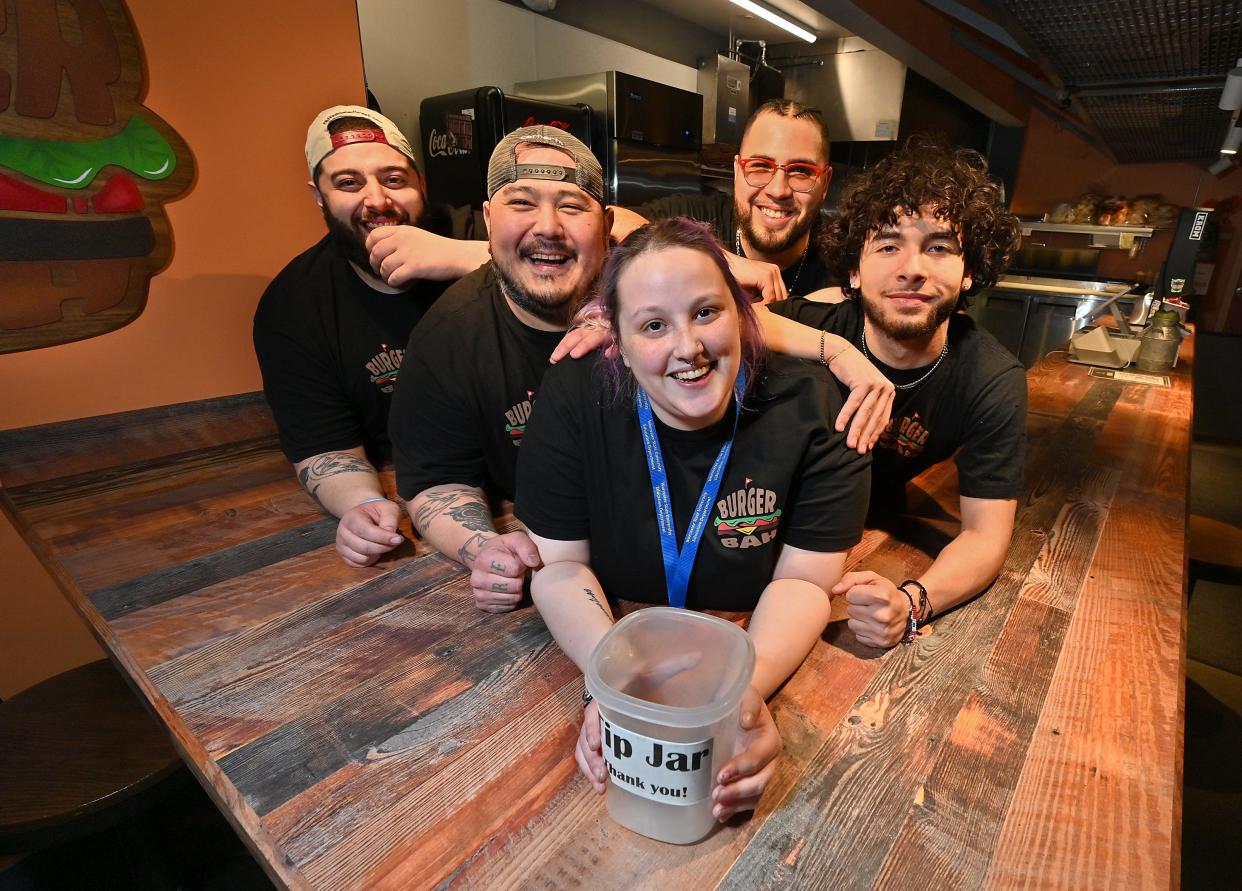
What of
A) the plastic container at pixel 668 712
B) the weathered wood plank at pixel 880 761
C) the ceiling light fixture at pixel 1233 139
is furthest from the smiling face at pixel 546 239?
the ceiling light fixture at pixel 1233 139

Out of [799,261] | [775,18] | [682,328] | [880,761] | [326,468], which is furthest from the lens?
[775,18]

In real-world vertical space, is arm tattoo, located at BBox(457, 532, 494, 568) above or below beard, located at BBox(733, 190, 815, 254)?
below

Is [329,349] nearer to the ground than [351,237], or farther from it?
nearer to the ground

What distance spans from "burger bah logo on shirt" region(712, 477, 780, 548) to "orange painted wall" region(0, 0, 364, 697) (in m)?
1.79

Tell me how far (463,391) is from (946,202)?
3.62 feet

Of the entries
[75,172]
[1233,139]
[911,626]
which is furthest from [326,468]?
[1233,139]

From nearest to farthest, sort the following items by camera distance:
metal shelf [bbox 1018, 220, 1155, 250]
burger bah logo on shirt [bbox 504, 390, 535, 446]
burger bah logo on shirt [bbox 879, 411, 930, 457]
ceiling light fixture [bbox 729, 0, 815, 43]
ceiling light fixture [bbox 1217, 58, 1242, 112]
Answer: burger bah logo on shirt [bbox 879, 411, 930, 457]
burger bah logo on shirt [bbox 504, 390, 535, 446]
ceiling light fixture [bbox 1217, 58, 1242, 112]
ceiling light fixture [bbox 729, 0, 815, 43]
metal shelf [bbox 1018, 220, 1155, 250]

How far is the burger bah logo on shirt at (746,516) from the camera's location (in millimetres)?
1118

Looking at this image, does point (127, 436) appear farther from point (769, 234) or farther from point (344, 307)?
point (769, 234)

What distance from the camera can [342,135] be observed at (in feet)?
5.87

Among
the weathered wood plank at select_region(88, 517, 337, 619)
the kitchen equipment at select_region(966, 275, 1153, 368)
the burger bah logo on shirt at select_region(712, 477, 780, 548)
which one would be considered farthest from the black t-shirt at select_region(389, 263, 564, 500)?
the kitchen equipment at select_region(966, 275, 1153, 368)

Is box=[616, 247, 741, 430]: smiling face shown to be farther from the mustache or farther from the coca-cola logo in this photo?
the coca-cola logo

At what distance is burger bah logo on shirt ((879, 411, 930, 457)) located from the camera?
145 cm

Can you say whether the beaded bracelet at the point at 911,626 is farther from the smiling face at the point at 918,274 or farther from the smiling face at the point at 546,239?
the smiling face at the point at 546,239
